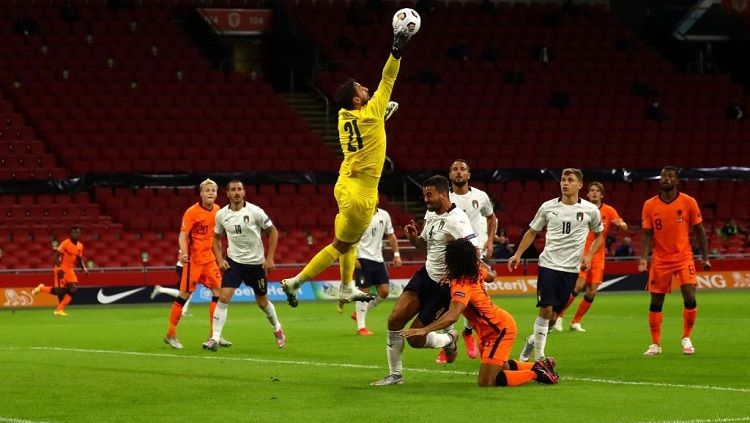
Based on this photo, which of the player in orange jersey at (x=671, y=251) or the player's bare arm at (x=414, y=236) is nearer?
the player's bare arm at (x=414, y=236)

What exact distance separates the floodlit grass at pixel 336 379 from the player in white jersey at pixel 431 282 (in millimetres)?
469

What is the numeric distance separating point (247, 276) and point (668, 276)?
610 cm

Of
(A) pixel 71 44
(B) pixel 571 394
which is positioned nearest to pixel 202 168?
(A) pixel 71 44

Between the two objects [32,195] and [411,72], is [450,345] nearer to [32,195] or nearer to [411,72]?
[32,195]

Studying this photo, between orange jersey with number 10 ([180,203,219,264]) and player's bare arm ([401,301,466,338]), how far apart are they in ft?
26.5

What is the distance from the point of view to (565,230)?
1588 cm

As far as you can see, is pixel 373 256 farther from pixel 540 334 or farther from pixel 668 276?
pixel 540 334

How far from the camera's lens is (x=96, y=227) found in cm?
3650

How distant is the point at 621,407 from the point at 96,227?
27.1m

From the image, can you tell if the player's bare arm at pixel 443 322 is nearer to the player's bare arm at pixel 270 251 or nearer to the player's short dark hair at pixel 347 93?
the player's short dark hair at pixel 347 93

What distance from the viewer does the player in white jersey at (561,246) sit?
1559 cm

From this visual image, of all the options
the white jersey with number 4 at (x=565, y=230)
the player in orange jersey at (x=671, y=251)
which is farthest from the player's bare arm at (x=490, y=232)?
the player in orange jersey at (x=671, y=251)

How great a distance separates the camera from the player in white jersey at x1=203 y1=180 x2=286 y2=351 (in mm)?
18922

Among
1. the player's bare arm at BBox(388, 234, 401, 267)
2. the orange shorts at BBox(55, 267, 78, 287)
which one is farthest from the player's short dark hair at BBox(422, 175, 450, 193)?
the orange shorts at BBox(55, 267, 78, 287)
